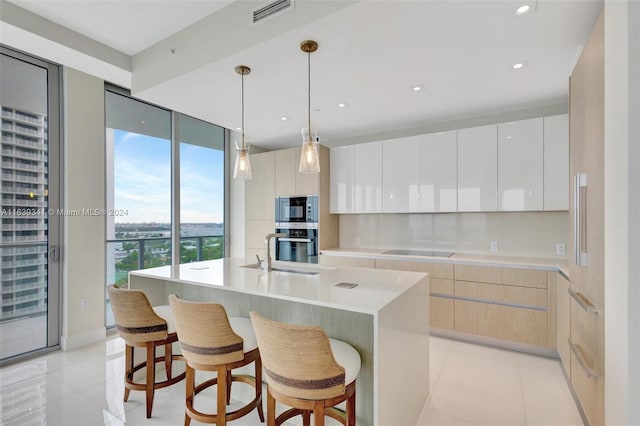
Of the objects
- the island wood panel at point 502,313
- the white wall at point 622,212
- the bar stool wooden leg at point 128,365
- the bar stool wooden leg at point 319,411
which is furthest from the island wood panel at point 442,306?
the bar stool wooden leg at point 128,365

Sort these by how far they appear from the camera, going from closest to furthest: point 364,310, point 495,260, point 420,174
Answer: point 364,310 → point 495,260 → point 420,174

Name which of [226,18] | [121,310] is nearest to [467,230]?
[226,18]

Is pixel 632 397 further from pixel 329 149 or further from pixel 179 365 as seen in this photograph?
pixel 329 149

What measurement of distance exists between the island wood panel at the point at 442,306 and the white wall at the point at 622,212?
1.83 meters

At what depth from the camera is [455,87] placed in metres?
2.71

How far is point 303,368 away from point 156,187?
3.46 meters

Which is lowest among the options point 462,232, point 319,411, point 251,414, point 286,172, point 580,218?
point 251,414

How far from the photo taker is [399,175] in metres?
3.85

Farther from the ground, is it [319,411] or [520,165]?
[520,165]

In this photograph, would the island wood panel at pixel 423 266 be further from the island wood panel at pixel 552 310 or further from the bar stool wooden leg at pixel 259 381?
the bar stool wooden leg at pixel 259 381

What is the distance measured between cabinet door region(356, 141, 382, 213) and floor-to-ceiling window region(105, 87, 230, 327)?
2.25 metres

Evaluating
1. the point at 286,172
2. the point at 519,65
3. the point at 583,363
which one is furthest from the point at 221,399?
the point at 286,172

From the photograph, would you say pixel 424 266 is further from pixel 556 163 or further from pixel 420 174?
pixel 556 163

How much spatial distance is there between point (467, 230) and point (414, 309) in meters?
2.25
